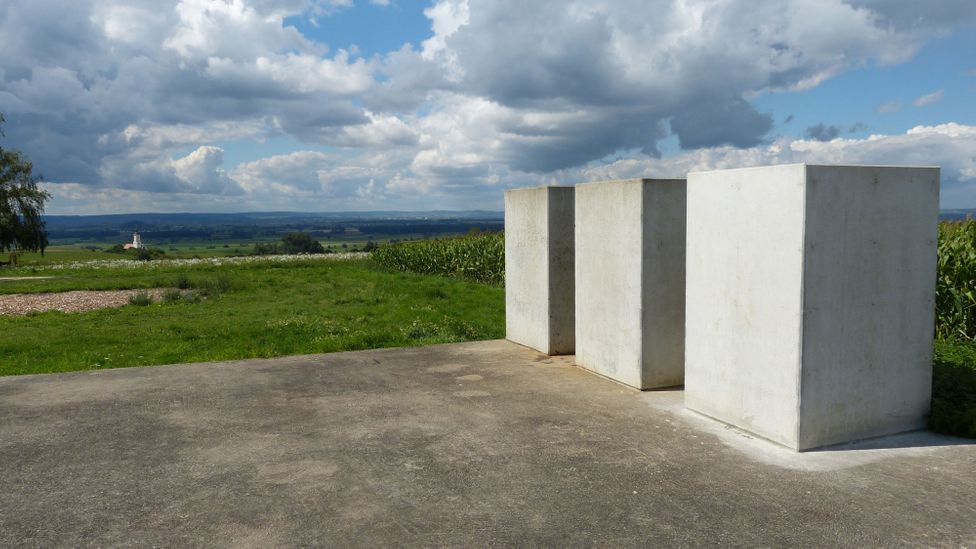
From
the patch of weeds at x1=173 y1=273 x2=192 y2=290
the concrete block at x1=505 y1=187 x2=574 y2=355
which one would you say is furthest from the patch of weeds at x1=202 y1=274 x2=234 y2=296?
the concrete block at x1=505 y1=187 x2=574 y2=355

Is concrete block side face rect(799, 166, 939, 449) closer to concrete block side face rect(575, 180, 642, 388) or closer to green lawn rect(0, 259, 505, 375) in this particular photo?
concrete block side face rect(575, 180, 642, 388)

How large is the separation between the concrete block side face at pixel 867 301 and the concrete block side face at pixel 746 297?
123 mm

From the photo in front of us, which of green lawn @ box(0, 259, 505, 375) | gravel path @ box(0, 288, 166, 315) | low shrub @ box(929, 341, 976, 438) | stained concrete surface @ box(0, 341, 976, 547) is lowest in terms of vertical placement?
gravel path @ box(0, 288, 166, 315)

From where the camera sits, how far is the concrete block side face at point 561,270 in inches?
338

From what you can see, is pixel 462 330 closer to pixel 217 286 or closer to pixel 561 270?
pixel 561 270

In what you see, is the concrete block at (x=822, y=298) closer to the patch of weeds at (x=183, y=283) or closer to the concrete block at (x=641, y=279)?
the concrete block at (x=641, y=279)

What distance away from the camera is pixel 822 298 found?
4.96 metres

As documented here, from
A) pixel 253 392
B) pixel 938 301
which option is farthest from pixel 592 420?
pixel 938 301

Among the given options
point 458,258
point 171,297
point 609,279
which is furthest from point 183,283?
point 609,279

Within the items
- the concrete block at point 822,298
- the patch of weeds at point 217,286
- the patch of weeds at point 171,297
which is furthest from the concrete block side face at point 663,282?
the patch of weeds at point 217,286

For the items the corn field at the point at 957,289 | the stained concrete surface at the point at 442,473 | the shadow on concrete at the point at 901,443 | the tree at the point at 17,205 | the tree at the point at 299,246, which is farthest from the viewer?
the tree at the point at 299,246

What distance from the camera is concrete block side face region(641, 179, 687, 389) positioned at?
6660 mm

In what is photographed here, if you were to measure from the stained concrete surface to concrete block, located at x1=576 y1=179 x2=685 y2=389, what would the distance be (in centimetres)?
33

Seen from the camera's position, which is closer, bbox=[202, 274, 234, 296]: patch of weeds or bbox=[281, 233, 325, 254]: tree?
bbox=[202, 274, 234, 296]: patch of weeds
